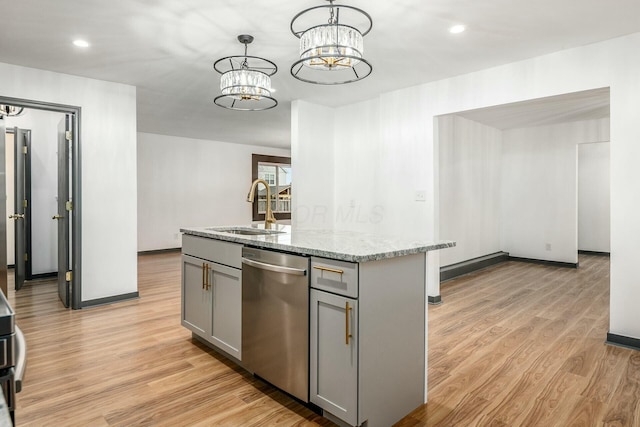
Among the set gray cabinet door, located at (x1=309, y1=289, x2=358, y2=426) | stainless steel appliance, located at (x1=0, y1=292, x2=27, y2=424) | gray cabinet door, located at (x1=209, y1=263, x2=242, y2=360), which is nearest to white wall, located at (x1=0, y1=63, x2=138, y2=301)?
gray cabinet door, located at (x1=209, y1=263, x2=242, y2=360)

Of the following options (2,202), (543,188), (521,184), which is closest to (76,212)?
(2,202)

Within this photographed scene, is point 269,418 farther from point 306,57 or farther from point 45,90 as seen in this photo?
point 45,90

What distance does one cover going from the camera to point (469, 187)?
19.4 feet

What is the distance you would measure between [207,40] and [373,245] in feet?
7.24

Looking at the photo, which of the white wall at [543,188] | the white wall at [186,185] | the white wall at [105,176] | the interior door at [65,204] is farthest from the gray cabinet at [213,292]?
the white wall at [543,188]

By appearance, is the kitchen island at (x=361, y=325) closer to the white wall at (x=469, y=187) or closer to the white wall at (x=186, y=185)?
the white wall at (x=469, y=187)

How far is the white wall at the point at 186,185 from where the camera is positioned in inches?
291

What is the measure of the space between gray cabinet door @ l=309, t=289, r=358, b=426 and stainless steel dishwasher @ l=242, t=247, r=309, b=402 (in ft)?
0.20

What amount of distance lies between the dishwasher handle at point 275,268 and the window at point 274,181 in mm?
6918

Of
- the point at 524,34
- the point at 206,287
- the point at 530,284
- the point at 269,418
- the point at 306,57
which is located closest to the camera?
the point at 269,418

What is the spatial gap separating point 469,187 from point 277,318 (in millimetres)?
4729

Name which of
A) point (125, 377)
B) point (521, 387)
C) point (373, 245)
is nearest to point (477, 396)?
point (521, 387)

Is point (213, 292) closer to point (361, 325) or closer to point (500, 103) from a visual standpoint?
point (361, 325)

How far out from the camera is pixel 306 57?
6.91 feet
